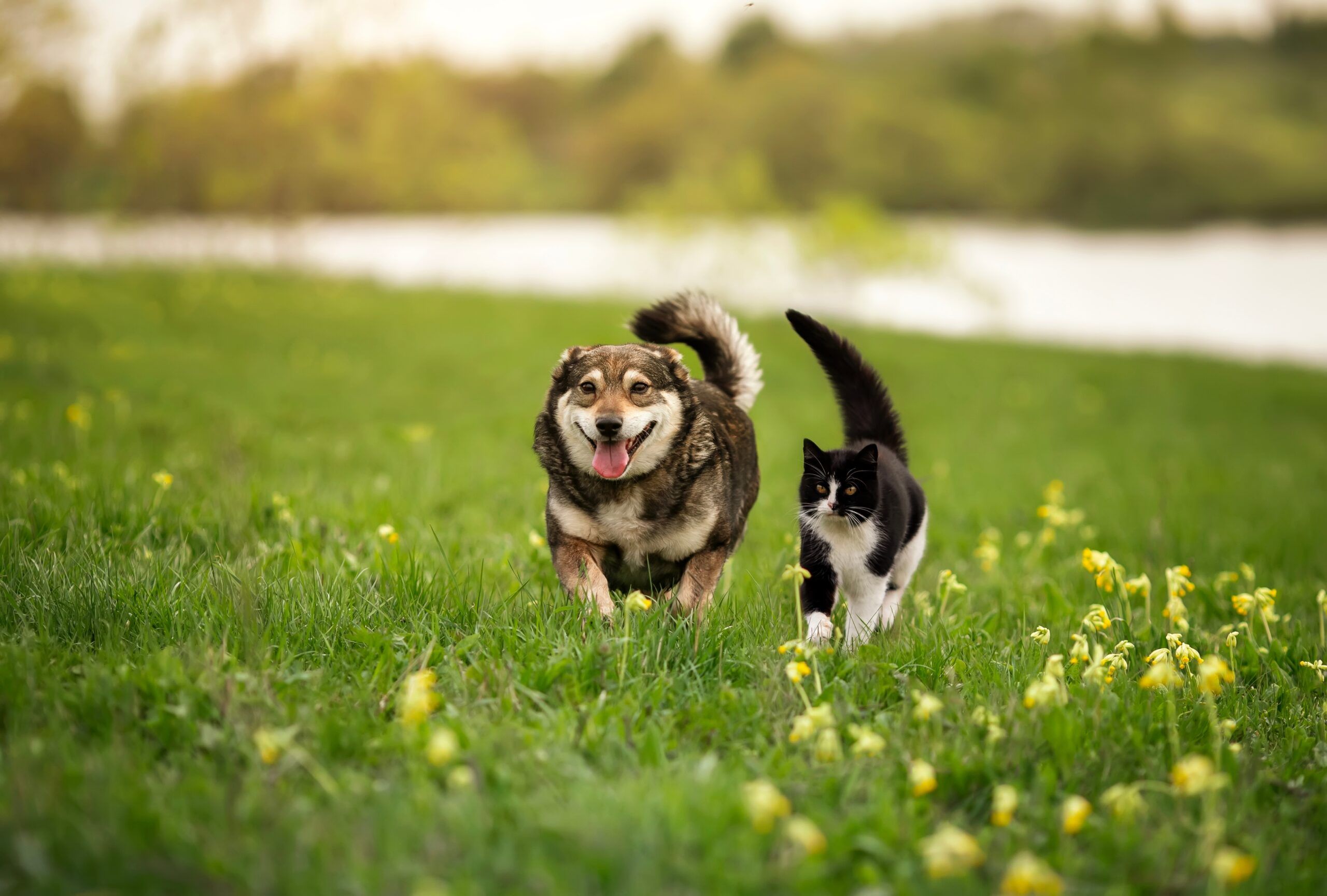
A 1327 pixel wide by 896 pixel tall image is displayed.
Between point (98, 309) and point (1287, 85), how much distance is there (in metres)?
50.3

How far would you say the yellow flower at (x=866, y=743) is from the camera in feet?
9.26

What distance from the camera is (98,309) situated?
17516mm

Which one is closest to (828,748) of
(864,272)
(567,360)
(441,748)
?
(441,748)

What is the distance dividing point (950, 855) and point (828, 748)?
55 centimetres

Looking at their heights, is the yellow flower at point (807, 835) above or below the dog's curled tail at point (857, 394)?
below

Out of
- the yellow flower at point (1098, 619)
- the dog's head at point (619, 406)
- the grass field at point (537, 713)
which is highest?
the dog's head at point (619, 406)

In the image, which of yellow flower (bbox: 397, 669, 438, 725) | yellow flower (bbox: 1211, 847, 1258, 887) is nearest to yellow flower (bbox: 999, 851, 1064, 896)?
yellow flower (bbox: 1211, 847, 1258, 887)

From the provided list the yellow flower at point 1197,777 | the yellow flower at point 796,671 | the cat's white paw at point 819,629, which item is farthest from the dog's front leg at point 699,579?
the yellow flower at point 1197,777

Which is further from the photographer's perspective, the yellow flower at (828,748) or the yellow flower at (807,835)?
the yellow flower at (828,748)

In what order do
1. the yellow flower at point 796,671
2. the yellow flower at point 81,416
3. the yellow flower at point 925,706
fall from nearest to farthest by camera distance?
1. the yellow flower at point 925,706
2. the yellow flower at point 796,671
3. the yellow flower at point 81,416

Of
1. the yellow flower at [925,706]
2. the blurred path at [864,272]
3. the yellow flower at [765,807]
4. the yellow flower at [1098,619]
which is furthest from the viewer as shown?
the blurred path at [864,272]

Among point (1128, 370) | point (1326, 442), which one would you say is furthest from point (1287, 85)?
point (1326, 442)

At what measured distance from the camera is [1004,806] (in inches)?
99.0

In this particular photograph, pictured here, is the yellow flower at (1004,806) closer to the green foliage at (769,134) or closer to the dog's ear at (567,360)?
the dog's ear at (567,360)
